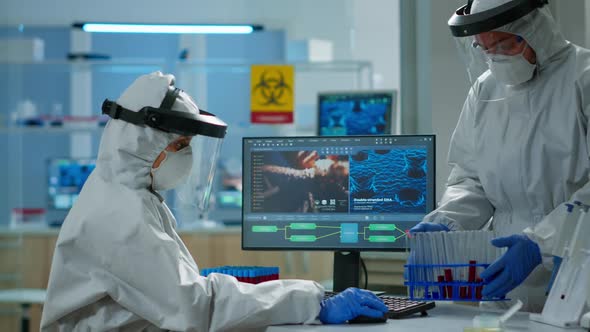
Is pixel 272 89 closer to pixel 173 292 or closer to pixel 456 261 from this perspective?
pixel 456 261

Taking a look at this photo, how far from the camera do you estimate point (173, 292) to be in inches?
70.7

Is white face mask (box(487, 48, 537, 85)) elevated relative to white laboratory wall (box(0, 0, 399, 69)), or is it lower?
lower

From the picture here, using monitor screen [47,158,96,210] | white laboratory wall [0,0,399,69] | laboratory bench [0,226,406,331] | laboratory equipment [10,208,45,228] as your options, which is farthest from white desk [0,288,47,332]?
white laboratory wall [0,0,399,69]

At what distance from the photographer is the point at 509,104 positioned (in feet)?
7.45

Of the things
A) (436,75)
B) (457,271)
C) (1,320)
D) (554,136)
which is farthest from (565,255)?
(1,320)

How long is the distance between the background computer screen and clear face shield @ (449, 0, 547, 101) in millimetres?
245

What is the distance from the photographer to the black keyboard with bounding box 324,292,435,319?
6.48 feet

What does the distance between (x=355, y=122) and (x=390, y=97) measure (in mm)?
183

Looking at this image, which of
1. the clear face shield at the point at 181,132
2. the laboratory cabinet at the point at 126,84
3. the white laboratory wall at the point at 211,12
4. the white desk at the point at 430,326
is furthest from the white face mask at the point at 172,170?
the white laboratory wall at the point at 211,12

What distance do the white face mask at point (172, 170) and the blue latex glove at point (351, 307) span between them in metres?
0.50

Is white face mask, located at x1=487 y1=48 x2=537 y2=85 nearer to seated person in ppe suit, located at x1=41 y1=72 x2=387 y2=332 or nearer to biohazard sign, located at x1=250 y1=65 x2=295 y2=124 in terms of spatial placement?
seated person in ppe suit, located at x1=41 y1=72 x2=387 y2=332

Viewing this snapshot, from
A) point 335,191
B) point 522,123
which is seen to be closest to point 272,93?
point 335,191

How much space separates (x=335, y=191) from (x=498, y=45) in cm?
65

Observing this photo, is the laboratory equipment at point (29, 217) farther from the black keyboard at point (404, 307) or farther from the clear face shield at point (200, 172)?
the black keyboard at point (404, 307)
